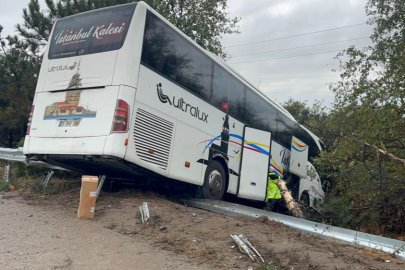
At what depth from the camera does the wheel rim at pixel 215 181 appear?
9.16 meters

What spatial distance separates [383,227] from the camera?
819cm

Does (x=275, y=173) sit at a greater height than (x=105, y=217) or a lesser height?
greater

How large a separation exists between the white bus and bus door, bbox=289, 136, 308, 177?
4.22m

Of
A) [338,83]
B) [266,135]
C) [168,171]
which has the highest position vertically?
[338,83]

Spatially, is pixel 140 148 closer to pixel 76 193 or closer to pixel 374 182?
pixel 76 193

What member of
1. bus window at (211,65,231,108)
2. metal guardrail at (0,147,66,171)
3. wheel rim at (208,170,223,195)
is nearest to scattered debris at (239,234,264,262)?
wheel rim at (208,170,223,195)

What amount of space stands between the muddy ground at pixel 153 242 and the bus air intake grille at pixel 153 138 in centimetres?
85

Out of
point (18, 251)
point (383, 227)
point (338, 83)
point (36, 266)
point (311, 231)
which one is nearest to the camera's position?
point (36, 266)

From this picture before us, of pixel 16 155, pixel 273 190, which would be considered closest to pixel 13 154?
pixel 16 155

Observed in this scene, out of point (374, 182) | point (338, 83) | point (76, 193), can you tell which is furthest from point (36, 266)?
point (338, 83)

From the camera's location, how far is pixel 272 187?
37.7 feet

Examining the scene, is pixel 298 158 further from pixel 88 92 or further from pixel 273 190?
pixel 88 92

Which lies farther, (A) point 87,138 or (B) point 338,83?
(B) point 338,83

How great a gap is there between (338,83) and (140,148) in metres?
10.5
